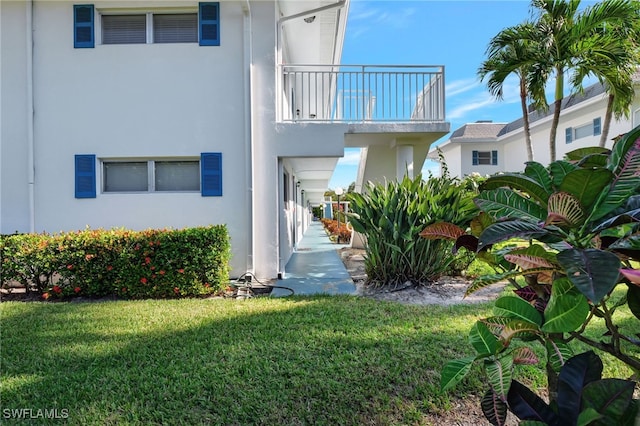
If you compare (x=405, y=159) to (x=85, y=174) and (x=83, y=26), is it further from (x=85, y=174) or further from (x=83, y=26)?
(x=83, y=26)

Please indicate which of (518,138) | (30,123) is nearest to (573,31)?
(30,123)

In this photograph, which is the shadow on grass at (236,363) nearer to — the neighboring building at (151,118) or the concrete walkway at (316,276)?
the concrete walkway at (316,276)

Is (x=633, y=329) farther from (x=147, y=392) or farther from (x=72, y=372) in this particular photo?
(x=72, y=372)

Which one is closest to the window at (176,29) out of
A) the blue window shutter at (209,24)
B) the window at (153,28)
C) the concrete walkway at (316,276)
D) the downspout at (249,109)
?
the window at (153,28)

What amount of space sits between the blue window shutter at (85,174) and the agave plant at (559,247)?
25.7ft

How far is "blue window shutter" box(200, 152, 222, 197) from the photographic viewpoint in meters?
7.53

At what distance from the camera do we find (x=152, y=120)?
757 centimetres

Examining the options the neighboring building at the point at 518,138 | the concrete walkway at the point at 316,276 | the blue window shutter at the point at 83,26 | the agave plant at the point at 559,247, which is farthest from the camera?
the neighboring building at the point at 518,138

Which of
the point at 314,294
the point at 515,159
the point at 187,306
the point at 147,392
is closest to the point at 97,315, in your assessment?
the point at 187,306

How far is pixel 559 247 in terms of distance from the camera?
4.82 feet

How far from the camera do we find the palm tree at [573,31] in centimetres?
901

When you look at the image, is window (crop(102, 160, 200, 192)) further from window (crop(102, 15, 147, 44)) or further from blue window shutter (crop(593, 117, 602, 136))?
blue window shutter (crop(593, 117, 602, 136))

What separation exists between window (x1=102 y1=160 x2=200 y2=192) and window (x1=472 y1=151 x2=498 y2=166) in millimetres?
21902

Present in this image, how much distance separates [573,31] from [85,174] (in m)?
11.9
